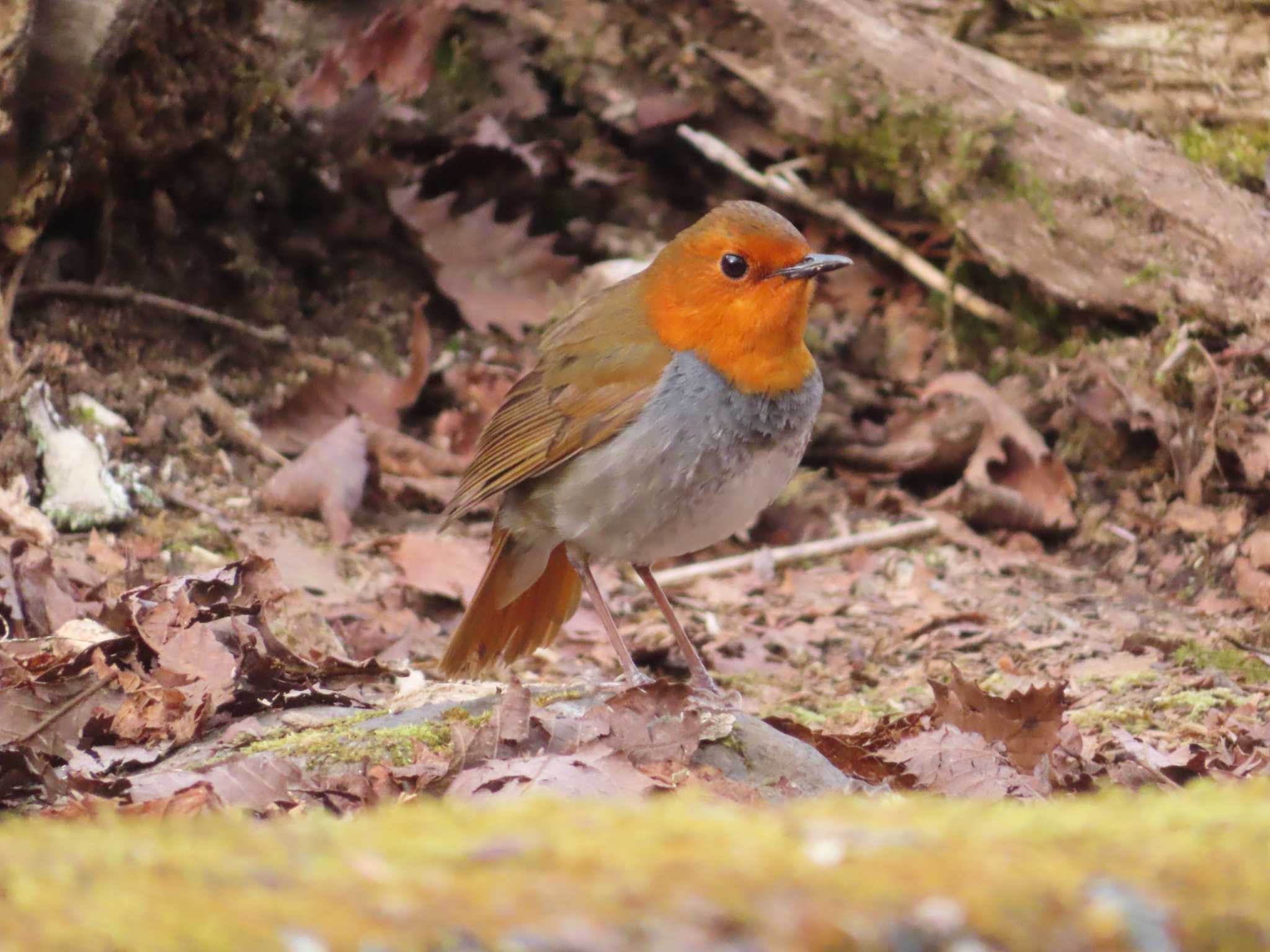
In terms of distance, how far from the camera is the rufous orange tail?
4129 mm

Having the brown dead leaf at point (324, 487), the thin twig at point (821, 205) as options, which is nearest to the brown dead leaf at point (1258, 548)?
the thin twig at point (821, 205)

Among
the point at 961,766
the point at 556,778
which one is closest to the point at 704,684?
the point at 961,766

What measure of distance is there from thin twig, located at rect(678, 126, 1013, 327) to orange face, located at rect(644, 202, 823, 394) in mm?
2995

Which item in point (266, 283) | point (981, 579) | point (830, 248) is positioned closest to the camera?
point (981, 579)

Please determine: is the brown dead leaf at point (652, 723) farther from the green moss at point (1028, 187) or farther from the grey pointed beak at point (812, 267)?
the green moss at point (1028, 187)

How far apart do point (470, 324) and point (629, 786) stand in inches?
167

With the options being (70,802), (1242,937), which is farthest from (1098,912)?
(70,802)

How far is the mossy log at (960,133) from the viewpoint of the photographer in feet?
18.6

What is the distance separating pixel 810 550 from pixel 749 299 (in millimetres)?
1989

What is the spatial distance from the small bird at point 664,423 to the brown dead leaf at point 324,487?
1352 mm

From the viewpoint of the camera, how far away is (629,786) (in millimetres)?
2701

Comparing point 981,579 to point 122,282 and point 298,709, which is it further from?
point 122,282

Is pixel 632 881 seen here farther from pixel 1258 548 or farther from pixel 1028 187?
pixel 1028 187

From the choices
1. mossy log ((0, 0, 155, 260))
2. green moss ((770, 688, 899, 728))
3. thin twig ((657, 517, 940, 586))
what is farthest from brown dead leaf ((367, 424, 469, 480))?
green moss ((770, 688, 899, 728))
